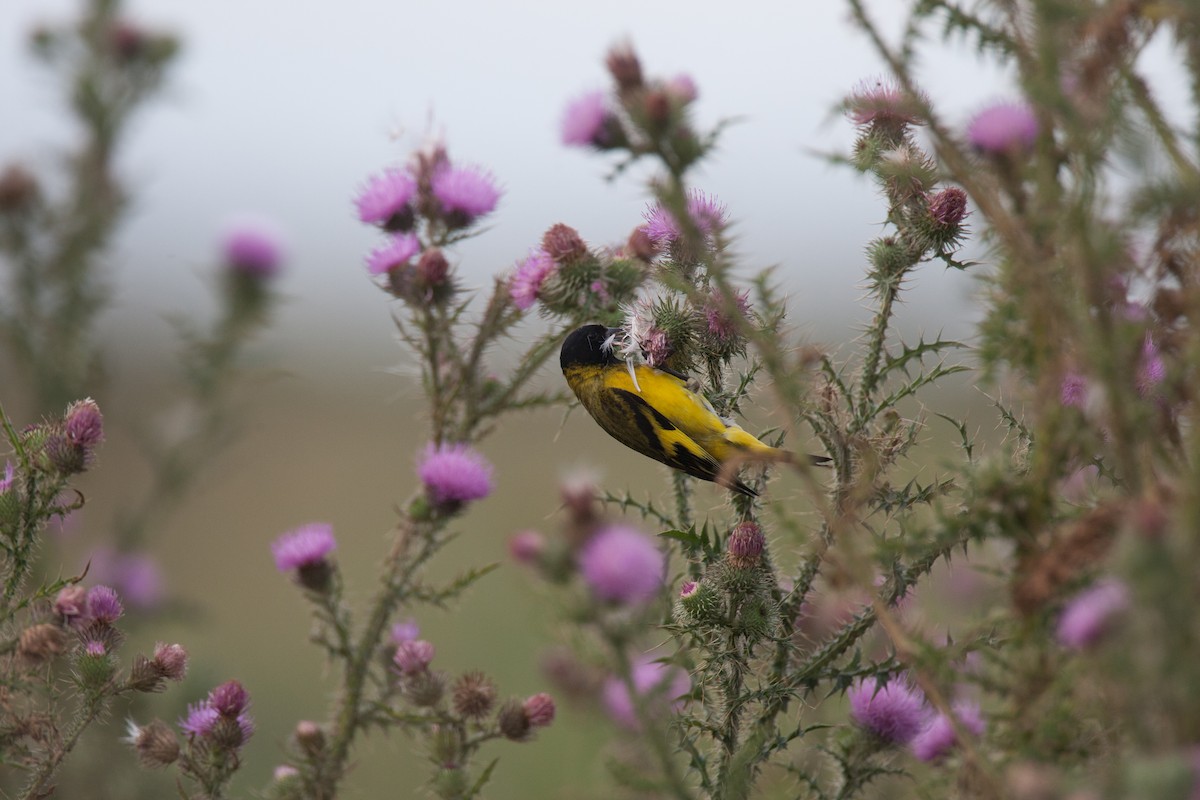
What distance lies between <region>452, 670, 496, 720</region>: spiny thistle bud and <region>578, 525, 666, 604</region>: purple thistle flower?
1193 millimetres

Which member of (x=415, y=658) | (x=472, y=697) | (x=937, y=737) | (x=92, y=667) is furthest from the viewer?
(x=472, y=697)

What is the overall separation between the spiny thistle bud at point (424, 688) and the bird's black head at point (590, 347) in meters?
1.31

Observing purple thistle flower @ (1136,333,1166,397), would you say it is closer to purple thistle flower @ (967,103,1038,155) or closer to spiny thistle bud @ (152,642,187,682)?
purple thistle flower @ (967,103,1038,155)

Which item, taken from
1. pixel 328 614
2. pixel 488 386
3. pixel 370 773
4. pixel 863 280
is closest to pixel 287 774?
pixel 328 614

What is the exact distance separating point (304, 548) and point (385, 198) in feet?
2.98

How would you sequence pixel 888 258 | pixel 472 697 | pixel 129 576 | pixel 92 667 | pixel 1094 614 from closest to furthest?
pixel 1094 614 < pixel 92 667 < pixel 888 258 < pixel 472 697 < pixel 129 576

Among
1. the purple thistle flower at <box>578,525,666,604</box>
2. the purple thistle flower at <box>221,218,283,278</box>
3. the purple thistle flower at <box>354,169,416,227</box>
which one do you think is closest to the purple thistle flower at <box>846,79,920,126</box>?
the purple thistle flower at <box>578,525,666,604</box>

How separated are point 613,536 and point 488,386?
1344mm

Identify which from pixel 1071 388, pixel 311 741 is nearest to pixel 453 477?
pixel 311 741

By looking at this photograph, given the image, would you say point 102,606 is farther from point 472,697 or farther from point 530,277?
point 530,277

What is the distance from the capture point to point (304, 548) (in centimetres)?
230

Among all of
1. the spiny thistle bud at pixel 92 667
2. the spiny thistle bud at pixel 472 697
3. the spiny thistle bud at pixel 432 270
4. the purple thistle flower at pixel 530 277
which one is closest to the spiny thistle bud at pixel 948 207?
the purple thistle flower at pixel 530 277

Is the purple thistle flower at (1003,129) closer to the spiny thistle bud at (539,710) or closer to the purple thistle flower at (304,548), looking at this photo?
the spiny thistle bud at (539,710)

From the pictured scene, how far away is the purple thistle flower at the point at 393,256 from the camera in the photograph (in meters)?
2.54
